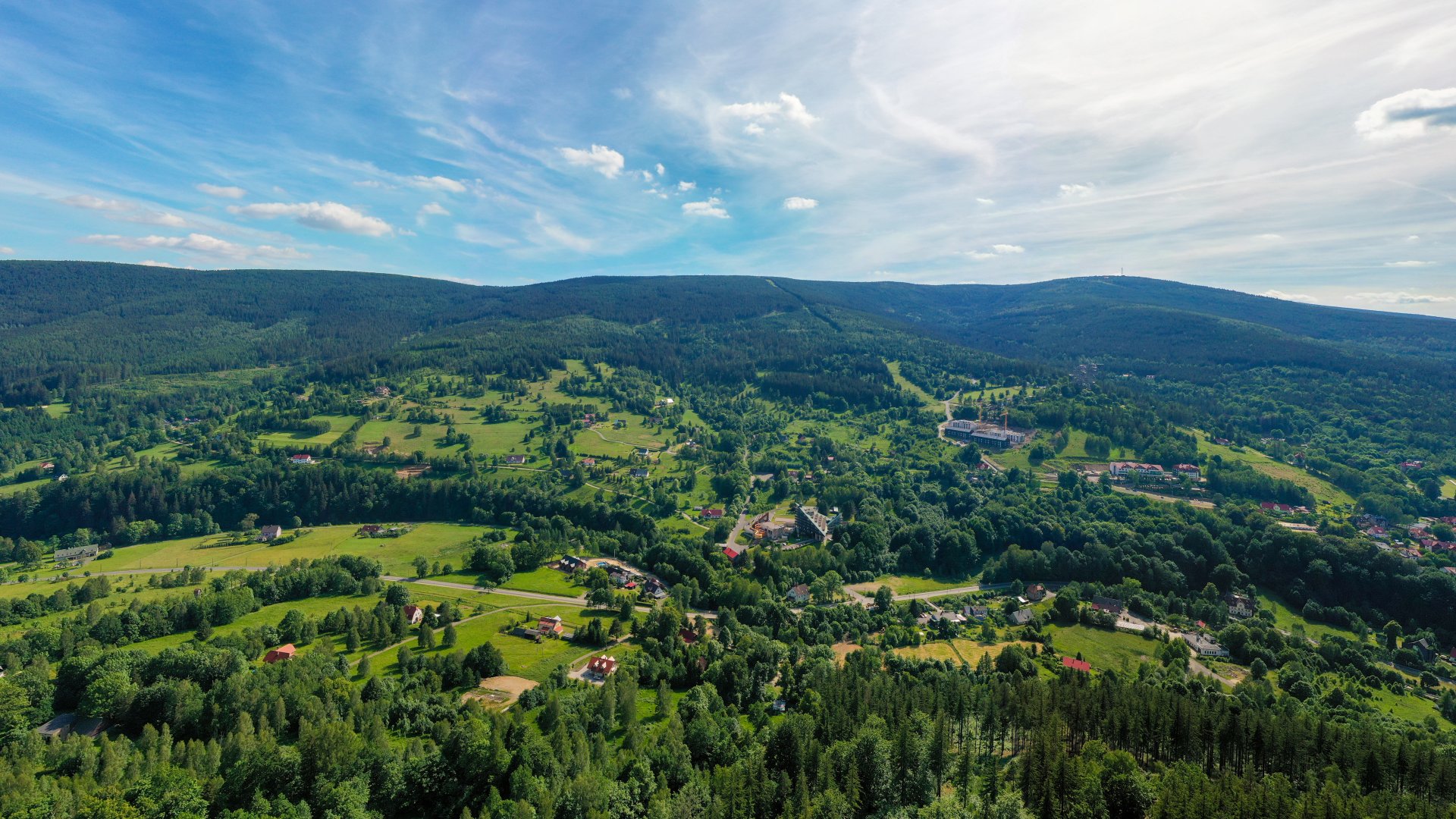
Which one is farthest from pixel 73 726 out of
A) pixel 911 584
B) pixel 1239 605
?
pixel 1239 605

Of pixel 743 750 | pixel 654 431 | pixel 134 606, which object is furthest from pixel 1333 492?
pixel 134 606

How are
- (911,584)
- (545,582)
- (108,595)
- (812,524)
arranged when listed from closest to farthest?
(108,595)
(545,582)
(911,584)
(812,524)

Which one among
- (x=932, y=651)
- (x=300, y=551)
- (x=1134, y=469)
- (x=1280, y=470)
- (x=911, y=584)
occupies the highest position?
(x=1134, y=469)

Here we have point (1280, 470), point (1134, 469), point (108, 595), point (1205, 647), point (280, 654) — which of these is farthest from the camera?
point (1280, 470)

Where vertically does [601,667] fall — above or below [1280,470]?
below

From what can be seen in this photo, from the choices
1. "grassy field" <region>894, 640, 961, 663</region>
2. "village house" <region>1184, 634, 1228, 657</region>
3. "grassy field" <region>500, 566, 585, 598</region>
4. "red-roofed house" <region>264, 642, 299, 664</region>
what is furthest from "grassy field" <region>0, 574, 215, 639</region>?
"village house" <region>1184, 634, 1228, 657</region>

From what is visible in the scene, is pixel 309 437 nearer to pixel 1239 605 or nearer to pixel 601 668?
pixel 601 668

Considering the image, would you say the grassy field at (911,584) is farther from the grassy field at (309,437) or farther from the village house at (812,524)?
the grassy field at (309,437)

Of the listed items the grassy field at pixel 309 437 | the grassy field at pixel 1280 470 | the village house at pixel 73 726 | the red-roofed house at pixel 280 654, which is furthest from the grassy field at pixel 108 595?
the grassy field at pixel 1280 470
